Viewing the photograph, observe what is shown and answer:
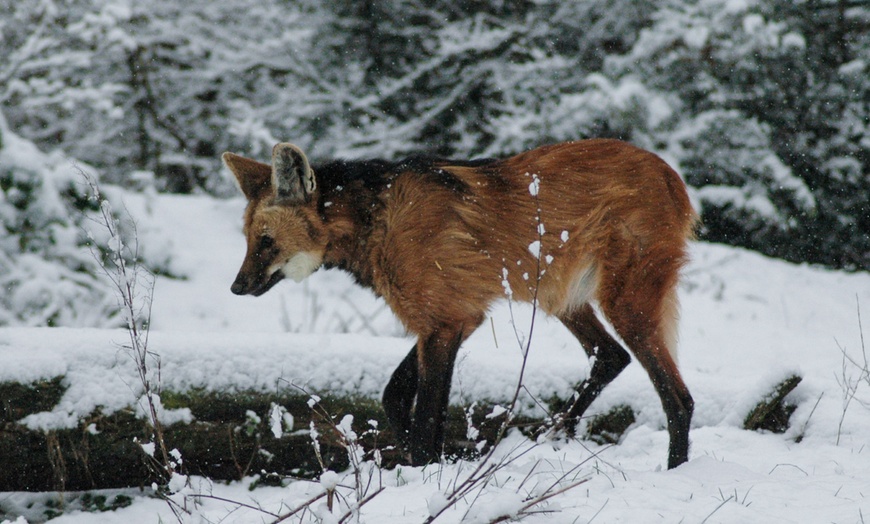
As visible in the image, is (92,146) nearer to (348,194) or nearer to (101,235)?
(101,235)

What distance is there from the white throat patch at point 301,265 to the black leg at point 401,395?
71 centimetres

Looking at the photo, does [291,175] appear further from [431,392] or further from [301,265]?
[431,392]

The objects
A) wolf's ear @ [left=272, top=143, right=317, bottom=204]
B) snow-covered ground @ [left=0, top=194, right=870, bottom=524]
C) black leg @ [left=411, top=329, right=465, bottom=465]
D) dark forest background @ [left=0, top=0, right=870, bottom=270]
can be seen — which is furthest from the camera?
dark forest background @ [left=0, top=0, right=870, bottom=270]

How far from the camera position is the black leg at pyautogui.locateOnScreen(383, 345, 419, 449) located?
3.45 metres

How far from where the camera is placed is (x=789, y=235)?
952 centimetres

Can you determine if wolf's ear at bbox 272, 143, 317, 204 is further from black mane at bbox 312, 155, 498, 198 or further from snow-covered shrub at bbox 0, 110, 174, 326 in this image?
snow-covered shrub at bbox 0, 110, 174, 326

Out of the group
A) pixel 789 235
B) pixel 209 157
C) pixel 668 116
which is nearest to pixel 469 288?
pixel 668 116

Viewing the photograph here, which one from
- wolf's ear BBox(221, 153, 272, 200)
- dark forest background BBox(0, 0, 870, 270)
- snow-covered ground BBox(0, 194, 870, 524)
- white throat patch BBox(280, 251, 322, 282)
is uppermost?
dark forest background BBox(0, 0, 870, 270)

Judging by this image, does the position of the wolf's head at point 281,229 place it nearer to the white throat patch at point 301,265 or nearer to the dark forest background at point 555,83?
the white throat patch at point 301,265

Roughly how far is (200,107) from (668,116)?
9043mm

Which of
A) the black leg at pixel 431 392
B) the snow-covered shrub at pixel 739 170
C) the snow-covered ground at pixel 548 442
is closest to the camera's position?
the snow-covered ground at pixel 548 442

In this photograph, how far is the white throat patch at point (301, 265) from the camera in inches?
141

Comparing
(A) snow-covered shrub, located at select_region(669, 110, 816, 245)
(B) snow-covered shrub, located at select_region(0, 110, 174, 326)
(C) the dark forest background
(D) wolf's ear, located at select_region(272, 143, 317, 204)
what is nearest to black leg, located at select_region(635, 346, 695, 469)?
(D) wolf's ear, located at select_region(272, 143, 317, 204)

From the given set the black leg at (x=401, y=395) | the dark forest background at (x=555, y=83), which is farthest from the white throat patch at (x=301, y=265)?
the dark forest background at (x=555, y=83)
